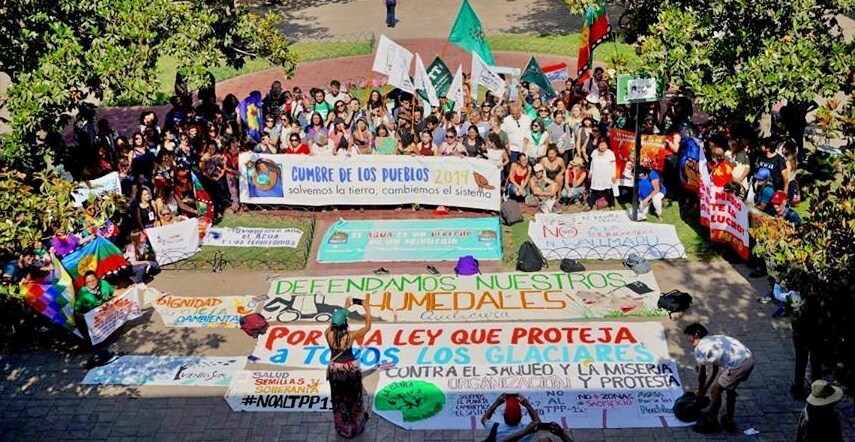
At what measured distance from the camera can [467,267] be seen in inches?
587

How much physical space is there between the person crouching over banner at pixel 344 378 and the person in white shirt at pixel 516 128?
7.26 meters

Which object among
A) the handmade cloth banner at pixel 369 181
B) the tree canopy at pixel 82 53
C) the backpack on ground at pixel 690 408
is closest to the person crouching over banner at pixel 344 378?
the backpack on ground at pixel 690 408

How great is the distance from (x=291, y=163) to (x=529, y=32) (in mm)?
14428

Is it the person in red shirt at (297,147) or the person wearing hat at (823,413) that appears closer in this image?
the person wearing hat at (823,413)

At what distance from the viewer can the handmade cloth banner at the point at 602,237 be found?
50.4 feet

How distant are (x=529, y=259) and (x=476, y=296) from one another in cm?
131

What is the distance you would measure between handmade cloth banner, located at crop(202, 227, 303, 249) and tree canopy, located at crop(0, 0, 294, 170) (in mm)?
2590

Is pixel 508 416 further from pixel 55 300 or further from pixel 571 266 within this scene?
pixel 55 300

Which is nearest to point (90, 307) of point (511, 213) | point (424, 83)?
point (511, 213)

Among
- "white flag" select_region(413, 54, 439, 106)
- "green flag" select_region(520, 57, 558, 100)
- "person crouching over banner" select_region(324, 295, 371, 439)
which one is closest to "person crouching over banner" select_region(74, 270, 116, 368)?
"person crouching over banner" select_region(324, 295, 371, 439)

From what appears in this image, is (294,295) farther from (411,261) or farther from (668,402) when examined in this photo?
(668,402)

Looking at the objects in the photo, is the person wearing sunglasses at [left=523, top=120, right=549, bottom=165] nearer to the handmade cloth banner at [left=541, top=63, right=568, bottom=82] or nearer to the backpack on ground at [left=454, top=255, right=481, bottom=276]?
the backpack on ground at [left=454, top=255, right=481, bottom=276]

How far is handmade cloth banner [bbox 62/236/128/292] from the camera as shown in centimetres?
1384

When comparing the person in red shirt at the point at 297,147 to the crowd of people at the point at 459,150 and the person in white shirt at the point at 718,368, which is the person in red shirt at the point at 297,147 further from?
the person in white shirt at the point at 718,368
